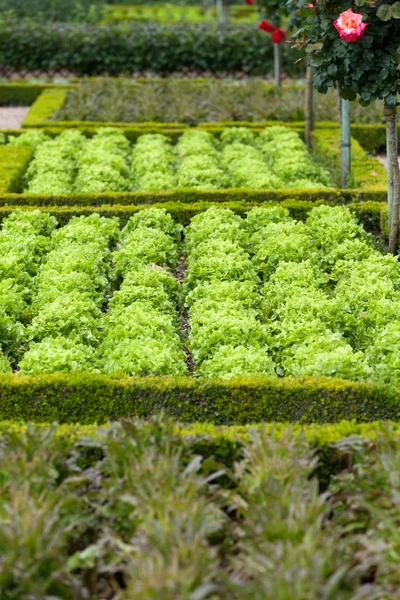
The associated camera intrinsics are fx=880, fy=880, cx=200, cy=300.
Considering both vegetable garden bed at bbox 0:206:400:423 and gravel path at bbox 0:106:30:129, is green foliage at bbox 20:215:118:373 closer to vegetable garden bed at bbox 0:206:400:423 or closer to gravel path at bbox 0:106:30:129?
vegetable garden bed at bbox 0:206:400:423

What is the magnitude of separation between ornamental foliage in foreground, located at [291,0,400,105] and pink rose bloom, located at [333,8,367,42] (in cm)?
23

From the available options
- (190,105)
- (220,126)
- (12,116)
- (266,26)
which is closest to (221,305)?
(220,126)

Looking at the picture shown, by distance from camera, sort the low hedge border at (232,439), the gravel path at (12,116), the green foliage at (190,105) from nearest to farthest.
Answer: the low hedge border at (232,439) < the green foliage at (190,105) < the gravel path at (12,116)

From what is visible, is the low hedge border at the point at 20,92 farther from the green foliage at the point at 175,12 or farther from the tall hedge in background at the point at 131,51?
the green foliage at the point at 175,12

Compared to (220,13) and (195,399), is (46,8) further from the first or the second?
(195,399)

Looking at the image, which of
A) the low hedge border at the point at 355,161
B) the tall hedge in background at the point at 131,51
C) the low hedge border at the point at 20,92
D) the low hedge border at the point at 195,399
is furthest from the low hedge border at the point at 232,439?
the tall hedge in background at the point at 131,51

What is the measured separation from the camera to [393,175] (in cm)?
923

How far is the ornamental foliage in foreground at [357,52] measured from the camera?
8.34 m

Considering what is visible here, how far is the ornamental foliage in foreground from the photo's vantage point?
8.34 metres

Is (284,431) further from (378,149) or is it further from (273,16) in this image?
(273,16)

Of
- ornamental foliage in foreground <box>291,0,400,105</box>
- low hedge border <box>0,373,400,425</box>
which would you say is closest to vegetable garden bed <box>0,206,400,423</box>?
low hedge border <box>0,373,400,425</box>

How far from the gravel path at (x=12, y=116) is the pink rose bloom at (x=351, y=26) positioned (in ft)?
37.3

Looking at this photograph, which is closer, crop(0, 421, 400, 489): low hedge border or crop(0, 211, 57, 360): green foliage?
crop(0, 421, 400, 489): low hedge border

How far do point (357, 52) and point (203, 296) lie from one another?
2.76 metres
